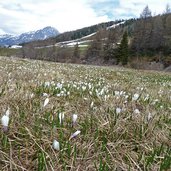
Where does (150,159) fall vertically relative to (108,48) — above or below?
above

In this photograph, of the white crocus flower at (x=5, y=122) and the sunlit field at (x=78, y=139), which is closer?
the sunlit field at (x=78, y=139)

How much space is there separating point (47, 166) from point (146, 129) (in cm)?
147

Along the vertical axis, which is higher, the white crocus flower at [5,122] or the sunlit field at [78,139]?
the white crocus flower at [5,122]

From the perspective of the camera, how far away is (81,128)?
3.28 metres

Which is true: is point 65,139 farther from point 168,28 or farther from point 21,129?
point 168,28

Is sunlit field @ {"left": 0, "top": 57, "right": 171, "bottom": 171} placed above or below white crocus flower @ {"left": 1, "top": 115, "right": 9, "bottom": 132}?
below

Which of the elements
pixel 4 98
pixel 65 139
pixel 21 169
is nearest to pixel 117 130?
pixel 65 139

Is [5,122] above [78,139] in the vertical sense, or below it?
above

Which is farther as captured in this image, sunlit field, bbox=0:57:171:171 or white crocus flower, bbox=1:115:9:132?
white crocus flower, bbox=1:115:9:132

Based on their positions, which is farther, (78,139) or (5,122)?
(78,139)

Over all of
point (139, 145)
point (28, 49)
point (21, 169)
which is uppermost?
point (21, 169)

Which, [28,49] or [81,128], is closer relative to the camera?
[81,128]

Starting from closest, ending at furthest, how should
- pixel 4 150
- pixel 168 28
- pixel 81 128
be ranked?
pixel 4 150
pixel 81 128
pixel 168 28

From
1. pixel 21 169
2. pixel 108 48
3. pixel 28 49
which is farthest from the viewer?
pixel 28 49
